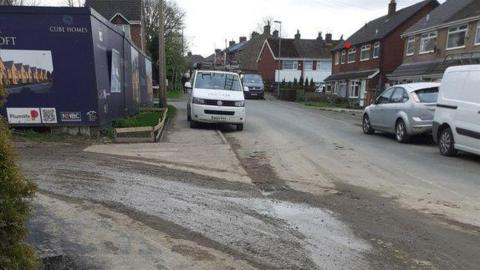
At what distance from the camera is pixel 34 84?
10828 mm

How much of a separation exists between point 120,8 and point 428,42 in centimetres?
3286

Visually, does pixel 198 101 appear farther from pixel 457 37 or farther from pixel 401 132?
pixel 457 37

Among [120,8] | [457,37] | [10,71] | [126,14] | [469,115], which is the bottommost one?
[469,115]

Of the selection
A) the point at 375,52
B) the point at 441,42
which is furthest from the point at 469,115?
the point at 375,52

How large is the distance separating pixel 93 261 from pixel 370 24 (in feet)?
156

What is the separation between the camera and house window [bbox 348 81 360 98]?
42.6m

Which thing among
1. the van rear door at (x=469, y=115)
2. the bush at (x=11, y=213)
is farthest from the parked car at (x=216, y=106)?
the bush at (x=11, y=213)

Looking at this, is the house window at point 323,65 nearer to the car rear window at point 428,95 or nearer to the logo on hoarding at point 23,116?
the car rear window at point 428,95

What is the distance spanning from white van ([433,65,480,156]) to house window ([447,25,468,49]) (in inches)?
750

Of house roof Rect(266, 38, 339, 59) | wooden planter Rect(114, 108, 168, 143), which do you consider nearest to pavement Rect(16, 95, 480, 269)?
wooden planter Rect(114, 108, 168, 143)

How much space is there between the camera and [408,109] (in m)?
13.3

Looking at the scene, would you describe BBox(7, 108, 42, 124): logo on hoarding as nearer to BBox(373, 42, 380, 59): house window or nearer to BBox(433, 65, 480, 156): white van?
BBox(433, 65, 480, 156): white van

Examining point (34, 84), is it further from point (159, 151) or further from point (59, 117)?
point (159, 151)

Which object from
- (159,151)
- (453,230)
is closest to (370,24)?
(159,151)
